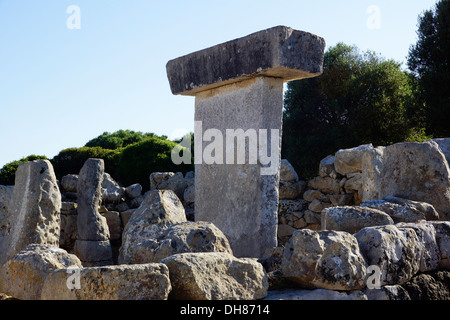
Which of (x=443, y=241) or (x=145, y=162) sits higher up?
(x=145, y=162)

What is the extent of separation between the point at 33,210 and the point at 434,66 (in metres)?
12.7

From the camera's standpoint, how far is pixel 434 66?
14531 mm

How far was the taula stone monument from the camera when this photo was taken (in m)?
4.57

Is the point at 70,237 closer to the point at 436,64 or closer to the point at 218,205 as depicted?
the point at 218,205

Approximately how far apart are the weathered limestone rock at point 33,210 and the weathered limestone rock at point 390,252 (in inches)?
132

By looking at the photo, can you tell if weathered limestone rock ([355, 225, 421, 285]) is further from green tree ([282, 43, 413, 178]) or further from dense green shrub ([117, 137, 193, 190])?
green tree ([282, 43, 413, 178])

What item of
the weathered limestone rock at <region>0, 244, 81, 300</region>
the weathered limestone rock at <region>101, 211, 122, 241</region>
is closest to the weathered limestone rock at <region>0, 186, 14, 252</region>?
the weathered limestone rock at <region>101, 211, 122, 241</region>

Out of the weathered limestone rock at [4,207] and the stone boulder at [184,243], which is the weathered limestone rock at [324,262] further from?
the weathered limestone rock at [4,207]

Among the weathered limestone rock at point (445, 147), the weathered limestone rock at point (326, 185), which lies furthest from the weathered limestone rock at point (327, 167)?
the weathered limestone rock at point (445, 147)

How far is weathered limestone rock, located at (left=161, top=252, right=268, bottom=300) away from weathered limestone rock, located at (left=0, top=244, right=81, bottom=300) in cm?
77

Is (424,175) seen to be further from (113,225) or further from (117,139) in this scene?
(117,139)

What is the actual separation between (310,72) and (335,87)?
13.5 metres

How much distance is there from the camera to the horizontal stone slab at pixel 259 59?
4.46m

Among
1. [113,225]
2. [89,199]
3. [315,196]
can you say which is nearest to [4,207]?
[89,199]
